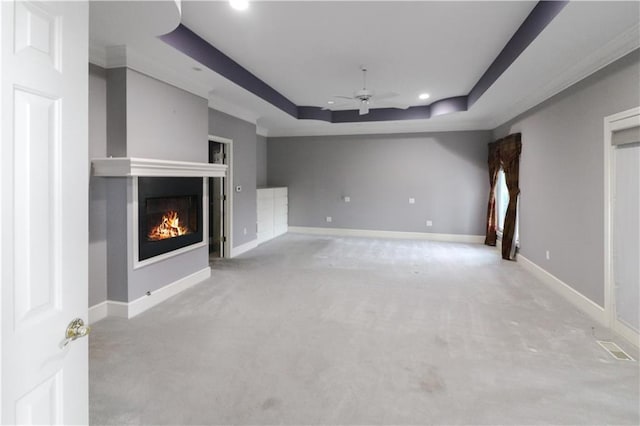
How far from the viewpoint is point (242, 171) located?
6.53 meters

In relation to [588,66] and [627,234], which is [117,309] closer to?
[627,234]

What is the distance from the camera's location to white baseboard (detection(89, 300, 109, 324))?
11.1ft

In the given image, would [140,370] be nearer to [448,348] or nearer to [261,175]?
[448,348]

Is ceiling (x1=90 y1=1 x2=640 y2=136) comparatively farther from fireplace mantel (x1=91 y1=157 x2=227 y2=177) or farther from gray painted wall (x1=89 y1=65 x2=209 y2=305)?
fireplace mantel (x1=91 y1=157 x2=227 y2=177)

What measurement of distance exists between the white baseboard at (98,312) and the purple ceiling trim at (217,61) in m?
2.65

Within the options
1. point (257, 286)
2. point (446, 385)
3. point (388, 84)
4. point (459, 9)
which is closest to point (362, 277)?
point (257, 286)

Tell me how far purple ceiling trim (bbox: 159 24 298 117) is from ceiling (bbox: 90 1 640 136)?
6cm

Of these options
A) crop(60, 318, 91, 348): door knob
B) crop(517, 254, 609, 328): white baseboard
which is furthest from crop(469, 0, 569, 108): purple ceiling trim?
crop(60, 318, 91, 348): door knob

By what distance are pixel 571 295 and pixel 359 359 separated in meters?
2.94

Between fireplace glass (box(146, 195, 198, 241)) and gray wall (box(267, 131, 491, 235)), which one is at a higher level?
gray wall (box(267, 131, 491, 235))

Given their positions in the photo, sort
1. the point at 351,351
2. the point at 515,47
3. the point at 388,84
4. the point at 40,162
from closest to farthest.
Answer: the point at 40,162, the point at 351,351, the point at 515,47, the point at 388,84

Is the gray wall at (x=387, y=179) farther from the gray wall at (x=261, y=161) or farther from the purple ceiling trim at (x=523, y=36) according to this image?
the purple ceiling trim at (x=523, y=36)

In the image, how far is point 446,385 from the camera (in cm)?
236

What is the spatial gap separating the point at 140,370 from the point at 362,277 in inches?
125
